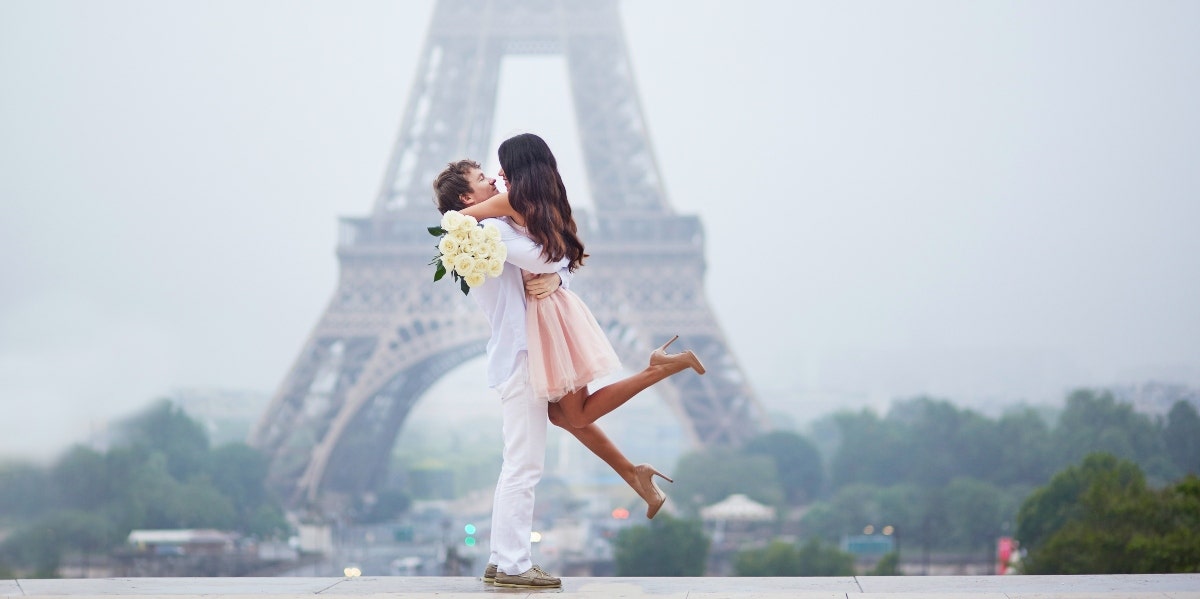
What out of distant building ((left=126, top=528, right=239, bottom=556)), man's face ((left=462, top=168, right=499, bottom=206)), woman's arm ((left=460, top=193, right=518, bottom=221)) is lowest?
woman's arm ((left=460, top=193, right=518, bottom=221))

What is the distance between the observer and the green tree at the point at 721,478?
30.2 m

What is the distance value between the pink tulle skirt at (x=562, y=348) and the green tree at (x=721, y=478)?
81.8 ft

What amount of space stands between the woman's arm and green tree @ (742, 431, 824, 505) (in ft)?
96.3

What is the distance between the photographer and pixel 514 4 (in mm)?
31297

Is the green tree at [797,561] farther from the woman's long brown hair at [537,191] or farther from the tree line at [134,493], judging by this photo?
the woman's long brown hair at [537,191]

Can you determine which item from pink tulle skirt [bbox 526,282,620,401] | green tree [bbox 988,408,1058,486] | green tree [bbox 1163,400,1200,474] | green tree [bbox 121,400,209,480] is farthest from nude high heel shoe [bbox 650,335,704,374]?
green tree [bbox 1163,400,1200,474]

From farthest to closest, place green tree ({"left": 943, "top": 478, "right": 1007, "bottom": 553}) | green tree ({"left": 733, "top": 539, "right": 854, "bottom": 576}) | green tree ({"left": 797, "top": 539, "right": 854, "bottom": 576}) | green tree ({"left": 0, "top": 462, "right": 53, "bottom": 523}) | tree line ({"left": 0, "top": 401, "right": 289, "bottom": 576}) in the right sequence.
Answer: green tree ({"left": 943, "top": 478, "right": 1007, "bottom": 553}), green tree ({"left": 0, "top": 462, "right": 53, "bottom": 523}), tree line ({"left": 0, "top": 401, "right": 289, "bottom": 576}), green tree ({"left": 733, "top": 539, "right": 854, "bottom": 576}), green tree ({"left": 797, "top": 539, "right": 854, "bottom": 576})

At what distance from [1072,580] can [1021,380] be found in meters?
35.0

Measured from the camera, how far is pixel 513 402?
12.6 feet

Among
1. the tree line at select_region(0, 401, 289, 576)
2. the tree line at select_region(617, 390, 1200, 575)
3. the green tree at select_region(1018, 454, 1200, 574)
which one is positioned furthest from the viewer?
the tree line at select_region(617, 390, 1200, 575)

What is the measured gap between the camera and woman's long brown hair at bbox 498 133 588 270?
3.74m

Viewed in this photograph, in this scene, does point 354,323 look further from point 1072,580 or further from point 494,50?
point 1072,580

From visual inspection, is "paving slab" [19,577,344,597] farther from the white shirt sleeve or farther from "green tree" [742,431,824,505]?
"green tree" [742,431,824,505]

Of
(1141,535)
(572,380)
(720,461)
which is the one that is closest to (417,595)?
(572,380)
